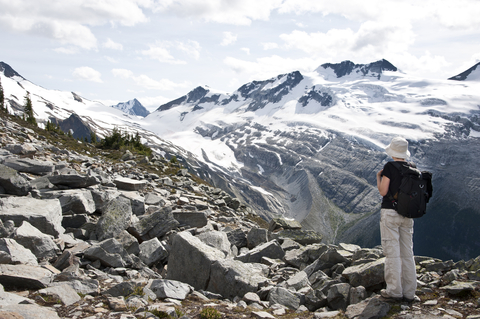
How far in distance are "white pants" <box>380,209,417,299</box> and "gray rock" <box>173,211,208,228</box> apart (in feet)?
29.4

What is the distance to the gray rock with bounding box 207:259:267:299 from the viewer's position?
8531mm

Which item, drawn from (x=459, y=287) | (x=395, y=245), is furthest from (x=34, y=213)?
(x=459, y=287)

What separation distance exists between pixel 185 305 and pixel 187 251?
236 cm

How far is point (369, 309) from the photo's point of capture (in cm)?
686

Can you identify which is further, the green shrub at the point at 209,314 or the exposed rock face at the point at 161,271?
the exposed rock face at the point at 161,271

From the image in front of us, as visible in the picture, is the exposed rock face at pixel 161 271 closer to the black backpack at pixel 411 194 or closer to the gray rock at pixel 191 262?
the gray rock at pixel 191 262

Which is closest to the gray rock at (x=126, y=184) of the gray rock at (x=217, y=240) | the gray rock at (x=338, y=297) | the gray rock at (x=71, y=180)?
the gray rock at (x=71, y=180)

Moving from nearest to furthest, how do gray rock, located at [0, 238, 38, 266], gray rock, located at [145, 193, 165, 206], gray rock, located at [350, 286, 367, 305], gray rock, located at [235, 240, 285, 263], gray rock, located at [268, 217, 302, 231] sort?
gray rock, located at [0, 238, 38, 266]
gray rock, located at [350, 286, 367, 305]
gray rock, located at [235, 240, 285, 263]
gray rock, located at [145, 193, 165, 206]
gray rock, located at [268, 217, 302, 231]

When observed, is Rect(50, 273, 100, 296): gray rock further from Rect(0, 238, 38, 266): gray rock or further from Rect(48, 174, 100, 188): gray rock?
Rect(48, 174, 100, 188): gray rock

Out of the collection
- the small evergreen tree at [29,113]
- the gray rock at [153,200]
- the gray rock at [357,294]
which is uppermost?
the small evergreen tree at [29,113]

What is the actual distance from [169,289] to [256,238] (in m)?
7.44

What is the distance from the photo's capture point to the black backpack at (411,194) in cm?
708

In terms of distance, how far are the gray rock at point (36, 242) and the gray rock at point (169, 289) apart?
3397 millimetres

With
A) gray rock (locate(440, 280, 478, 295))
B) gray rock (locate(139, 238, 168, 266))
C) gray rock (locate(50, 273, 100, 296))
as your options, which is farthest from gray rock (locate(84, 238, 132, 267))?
gray rock (locate(440, 280, 478, 295))
